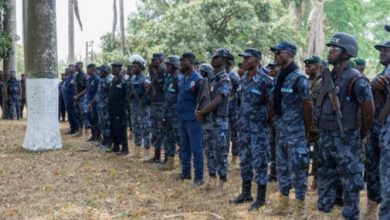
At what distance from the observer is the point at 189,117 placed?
7.58 m

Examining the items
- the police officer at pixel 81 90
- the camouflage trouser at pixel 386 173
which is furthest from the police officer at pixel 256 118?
the police officer at pixel 81 90

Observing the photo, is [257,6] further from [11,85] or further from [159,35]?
[11,85]

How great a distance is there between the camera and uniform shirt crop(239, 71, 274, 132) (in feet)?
19.9

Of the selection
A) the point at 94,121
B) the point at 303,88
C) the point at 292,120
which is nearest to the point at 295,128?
the point at 292,120

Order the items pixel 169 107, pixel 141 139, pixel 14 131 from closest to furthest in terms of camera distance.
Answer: pixel 169 107, pixel 141 139, pixel 14 131

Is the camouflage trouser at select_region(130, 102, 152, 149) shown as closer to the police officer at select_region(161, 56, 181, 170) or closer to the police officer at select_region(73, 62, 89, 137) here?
the police officer at select_region(161, 56, 181, 170)

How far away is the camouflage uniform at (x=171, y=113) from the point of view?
8.50 m

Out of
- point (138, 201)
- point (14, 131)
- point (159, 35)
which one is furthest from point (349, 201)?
point (159, 35)

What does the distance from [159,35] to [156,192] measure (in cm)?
1564

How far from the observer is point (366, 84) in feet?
15.9

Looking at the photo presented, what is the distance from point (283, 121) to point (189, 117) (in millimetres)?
2281

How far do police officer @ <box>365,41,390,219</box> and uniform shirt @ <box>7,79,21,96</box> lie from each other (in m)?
15.4

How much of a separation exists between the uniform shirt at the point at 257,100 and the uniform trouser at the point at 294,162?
0.53 m

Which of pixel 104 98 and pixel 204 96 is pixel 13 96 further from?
Answer: pixel 204 96
